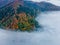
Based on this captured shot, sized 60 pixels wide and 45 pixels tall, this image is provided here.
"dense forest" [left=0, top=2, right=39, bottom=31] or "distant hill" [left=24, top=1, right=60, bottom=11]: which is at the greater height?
"distant hill" [left=24, top=1, right=60, bottom=11]

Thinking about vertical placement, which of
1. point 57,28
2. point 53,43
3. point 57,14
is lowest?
point 53,43

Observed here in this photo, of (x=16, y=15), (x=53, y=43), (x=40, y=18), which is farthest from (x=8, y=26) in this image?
(x=53, y=43)

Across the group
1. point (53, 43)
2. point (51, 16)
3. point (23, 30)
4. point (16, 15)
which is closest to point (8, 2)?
point (16, 15)

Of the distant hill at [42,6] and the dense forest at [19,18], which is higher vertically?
the distant hill at [42,6]

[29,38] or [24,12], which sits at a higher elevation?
[24,12]

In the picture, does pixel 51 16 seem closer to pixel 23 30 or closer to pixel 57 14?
pixel 57 14

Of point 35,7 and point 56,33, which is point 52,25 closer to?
point 56,33

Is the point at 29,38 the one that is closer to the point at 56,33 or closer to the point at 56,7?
the point at 56,33

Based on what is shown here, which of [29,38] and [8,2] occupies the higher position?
[8,2]
